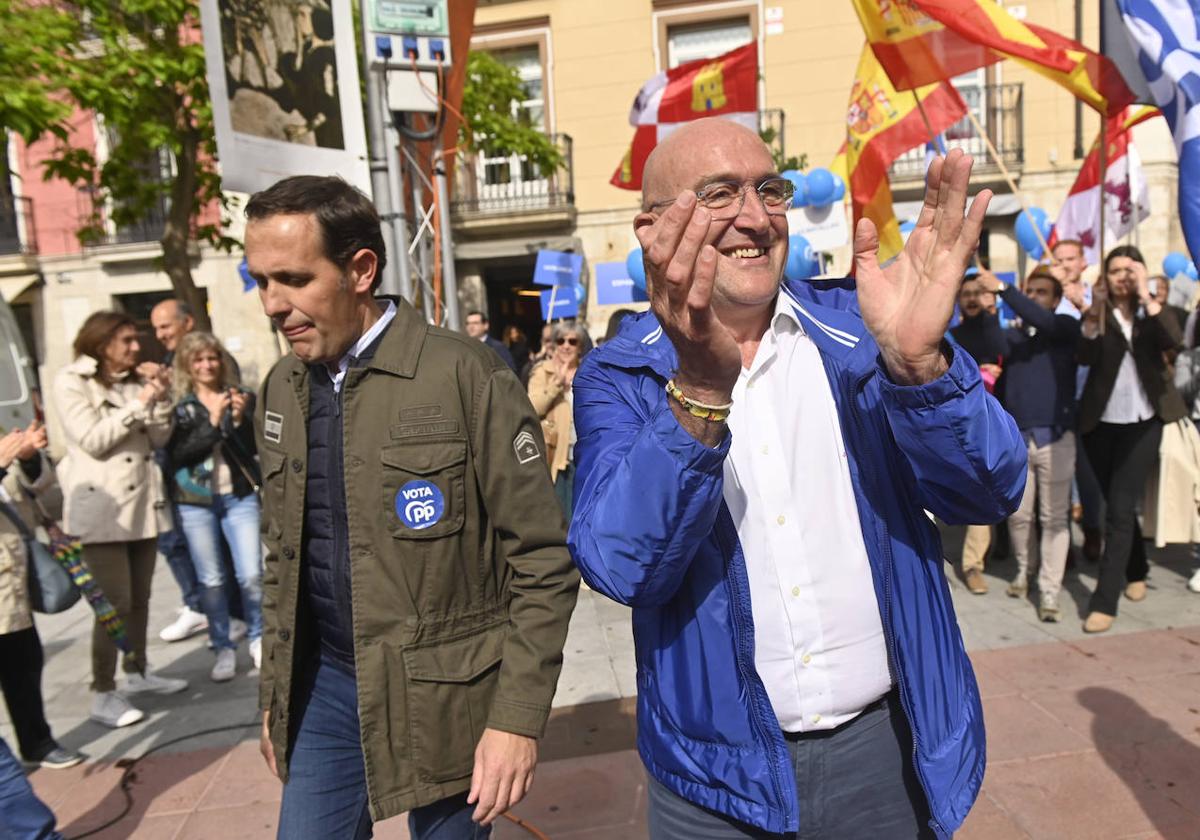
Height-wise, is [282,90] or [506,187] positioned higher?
[506,187]

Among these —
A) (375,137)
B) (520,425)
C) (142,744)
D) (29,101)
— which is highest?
(29,101)

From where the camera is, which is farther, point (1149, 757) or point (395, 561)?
point (1149, 757)

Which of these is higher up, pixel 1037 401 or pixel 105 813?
pixel 1037 401

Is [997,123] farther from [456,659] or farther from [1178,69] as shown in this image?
[456,659]

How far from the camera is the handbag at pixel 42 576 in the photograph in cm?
335

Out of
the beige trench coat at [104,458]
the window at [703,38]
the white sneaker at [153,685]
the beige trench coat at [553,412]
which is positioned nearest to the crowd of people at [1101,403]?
the beige trench coat at [553,412]

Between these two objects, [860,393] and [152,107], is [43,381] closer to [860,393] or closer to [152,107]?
[152,107]

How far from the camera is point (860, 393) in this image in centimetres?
149

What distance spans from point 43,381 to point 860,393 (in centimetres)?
2067

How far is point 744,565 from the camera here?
1.46 m

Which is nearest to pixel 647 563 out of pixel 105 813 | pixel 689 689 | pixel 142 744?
pixel 689 689

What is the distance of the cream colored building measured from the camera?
14.8 meters

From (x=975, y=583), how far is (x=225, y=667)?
14.5 feet

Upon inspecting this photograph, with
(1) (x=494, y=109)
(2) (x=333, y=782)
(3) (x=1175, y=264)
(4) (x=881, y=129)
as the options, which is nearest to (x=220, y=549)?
(2) (x=333, y=782)
